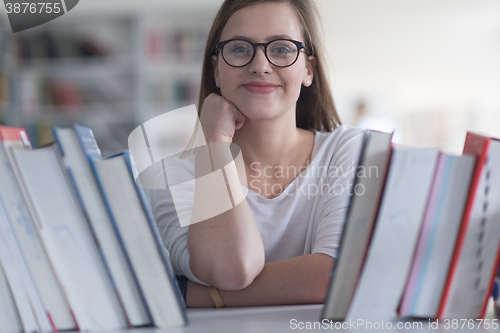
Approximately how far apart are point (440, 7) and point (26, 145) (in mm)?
5257

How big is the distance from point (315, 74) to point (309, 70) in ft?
0.14

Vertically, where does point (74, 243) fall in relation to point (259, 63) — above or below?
below

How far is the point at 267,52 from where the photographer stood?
1100mm

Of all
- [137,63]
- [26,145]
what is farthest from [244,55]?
[137,63]

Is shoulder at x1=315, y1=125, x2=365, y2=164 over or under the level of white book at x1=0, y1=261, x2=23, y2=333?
under

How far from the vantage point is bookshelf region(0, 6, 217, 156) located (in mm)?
3869

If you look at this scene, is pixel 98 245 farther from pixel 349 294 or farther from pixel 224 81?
pixel 224 81

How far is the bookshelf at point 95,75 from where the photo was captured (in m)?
3.87

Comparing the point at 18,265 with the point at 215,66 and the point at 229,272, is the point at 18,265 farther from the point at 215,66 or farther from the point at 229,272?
the point at 215,66

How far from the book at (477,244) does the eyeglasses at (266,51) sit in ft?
2.26

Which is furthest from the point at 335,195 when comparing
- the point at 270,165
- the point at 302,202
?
the point at 270,165

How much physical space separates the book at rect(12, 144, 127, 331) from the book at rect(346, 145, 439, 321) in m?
0.30

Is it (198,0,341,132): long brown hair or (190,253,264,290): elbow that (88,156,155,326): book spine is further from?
(198,0,341,132): long brown hair

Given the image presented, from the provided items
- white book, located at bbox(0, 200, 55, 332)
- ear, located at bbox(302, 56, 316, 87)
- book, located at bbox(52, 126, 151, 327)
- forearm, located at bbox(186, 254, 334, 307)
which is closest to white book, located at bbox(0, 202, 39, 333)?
white book, located at bbox(0, 200, 55, 332)
